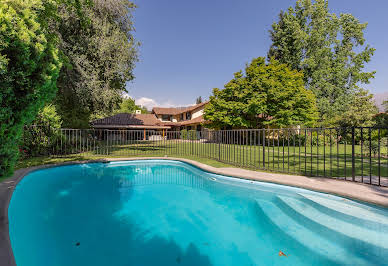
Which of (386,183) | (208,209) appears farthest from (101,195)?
(386,183)

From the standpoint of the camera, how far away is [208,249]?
3.19 meters

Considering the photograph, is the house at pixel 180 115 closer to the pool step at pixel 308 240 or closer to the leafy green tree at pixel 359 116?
the leafy green tree at pixel 359 116

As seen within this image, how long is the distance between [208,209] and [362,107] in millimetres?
25162

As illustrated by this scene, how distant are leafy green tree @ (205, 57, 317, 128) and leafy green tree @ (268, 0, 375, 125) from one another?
6940mm

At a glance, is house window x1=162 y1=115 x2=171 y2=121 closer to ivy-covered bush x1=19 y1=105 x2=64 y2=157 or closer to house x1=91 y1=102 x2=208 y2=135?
house x1=91 y1=102 x2=208 y2=135

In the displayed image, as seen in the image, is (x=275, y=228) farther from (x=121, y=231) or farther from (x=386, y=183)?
(x=386, y=183)

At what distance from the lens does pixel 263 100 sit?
1970cm

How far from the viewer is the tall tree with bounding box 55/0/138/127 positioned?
40.7 ft

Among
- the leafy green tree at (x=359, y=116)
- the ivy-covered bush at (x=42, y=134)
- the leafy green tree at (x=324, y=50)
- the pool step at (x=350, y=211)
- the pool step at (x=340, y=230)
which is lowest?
the pool step at (x=340, y=230)

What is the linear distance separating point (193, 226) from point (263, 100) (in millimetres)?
18506

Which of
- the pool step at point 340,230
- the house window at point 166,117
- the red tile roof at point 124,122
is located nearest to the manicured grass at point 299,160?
the pool step at point 340,230

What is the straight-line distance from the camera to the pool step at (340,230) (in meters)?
3.07

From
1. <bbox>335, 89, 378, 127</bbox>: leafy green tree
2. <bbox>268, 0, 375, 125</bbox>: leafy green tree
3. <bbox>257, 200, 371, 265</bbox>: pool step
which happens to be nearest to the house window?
<bbox>268, 0, 375, 125</bbox>: leafy green tree

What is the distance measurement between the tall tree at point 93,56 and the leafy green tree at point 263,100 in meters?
12.4
